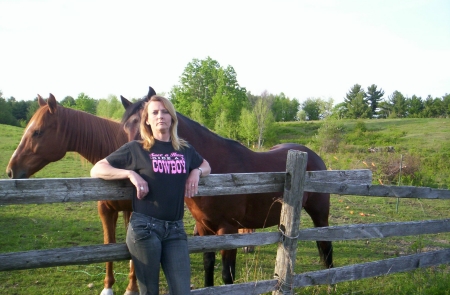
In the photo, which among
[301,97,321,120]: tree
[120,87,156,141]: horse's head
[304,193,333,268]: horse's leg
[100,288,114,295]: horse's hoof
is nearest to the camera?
[120,87,156,141]: horse's head

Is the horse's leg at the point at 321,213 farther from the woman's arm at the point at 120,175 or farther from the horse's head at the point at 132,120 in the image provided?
the woman's arm at the point at 120,175

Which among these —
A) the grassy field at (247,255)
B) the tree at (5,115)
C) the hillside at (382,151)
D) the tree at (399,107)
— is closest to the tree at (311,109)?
the tree at (399,107)

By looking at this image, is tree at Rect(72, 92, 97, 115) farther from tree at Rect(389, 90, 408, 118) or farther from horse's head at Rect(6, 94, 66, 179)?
tree at Rect(389, 90, 408, 118)

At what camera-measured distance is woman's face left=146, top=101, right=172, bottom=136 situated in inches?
100.0

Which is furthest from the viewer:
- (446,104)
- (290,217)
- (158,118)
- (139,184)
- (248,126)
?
(446,104)

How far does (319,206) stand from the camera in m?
5.26

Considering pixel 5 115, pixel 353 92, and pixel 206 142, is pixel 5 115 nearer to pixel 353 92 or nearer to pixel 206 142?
pixel 206 142

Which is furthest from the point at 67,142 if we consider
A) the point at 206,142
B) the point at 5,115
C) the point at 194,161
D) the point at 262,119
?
the point at 5,115

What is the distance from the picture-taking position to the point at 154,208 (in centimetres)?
238

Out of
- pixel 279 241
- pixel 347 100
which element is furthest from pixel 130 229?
pixel 347 100

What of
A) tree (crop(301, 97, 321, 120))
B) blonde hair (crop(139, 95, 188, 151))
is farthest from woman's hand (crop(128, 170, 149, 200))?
tree (crop(301, 97, 321, 120))

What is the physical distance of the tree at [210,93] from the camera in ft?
134

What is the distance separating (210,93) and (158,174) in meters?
43.3

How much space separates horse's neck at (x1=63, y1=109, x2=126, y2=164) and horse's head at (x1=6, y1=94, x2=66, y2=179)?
19cm
